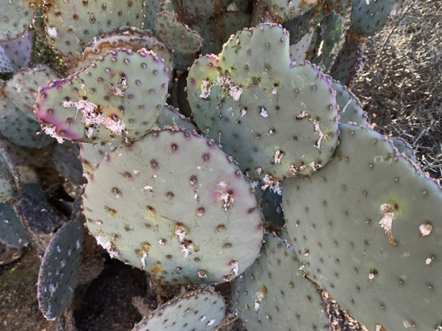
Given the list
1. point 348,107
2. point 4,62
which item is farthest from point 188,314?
point 4,62

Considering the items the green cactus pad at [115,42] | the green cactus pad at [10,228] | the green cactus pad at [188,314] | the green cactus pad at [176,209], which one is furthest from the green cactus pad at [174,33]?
the green cactus pad at [10,228]

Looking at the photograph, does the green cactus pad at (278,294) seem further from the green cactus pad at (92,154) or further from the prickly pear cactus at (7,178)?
the prickly pear cactus at (7,178)

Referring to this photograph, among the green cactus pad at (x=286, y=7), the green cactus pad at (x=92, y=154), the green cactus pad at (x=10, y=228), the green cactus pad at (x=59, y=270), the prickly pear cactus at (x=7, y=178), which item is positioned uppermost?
the green cactus pad at (x=286, y=7)

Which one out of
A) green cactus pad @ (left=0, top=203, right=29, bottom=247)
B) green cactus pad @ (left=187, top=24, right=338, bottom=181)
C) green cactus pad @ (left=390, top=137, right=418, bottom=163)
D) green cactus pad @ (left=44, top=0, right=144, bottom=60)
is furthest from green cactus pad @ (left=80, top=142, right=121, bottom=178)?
green cactus pad @ (left=0, top=203, right=29, bottom=247)

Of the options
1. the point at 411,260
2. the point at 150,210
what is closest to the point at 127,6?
the point at 150,210

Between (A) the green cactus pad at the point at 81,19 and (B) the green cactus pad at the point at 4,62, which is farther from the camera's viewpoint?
(B) the green cactus pad at the point at 4,62

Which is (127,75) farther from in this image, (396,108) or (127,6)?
(396,108)
